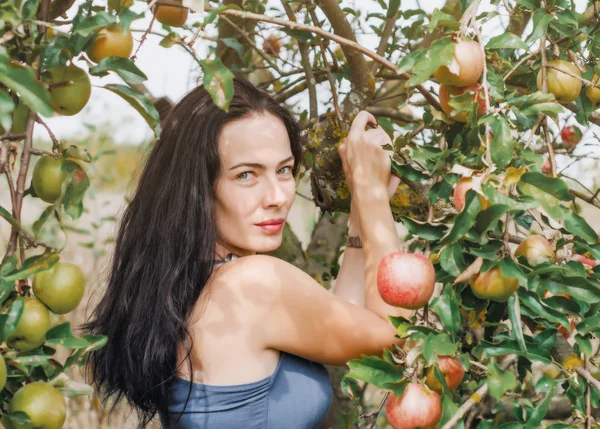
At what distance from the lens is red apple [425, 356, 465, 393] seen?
108cm

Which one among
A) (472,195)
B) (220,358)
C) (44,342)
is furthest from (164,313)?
(472,195)

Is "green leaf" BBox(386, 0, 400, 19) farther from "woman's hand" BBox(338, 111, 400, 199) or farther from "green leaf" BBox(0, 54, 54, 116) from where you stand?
"green leaf" BBox(0, 54, 54, 116)

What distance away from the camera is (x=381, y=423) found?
10.2 feet

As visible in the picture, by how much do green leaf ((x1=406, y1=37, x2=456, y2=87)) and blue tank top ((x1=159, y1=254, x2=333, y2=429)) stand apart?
763 millimetres

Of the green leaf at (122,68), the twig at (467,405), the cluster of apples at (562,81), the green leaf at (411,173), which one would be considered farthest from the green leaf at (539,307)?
the green leaf at (122,68)

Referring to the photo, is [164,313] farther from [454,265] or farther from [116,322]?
[454,265]

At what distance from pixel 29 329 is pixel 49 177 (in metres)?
0.23

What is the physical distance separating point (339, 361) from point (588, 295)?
0.59 meters

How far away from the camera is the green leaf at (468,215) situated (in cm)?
94

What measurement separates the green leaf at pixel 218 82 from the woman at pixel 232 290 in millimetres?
569

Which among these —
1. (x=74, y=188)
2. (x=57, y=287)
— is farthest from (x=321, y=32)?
(x=57, y=287)

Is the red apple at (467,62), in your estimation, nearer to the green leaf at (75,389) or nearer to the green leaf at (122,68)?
the green leaf at (122,68)

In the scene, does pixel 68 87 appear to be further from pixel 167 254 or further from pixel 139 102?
pixel 167 254

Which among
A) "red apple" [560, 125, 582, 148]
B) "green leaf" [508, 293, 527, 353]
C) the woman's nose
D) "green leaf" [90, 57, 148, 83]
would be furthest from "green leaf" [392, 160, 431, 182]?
"red apple" [560, 125, 582, 148]
